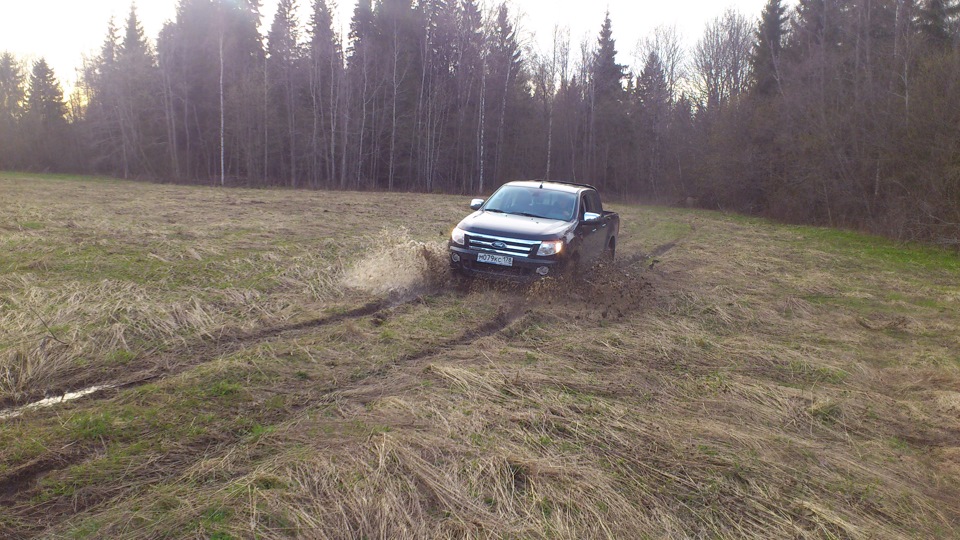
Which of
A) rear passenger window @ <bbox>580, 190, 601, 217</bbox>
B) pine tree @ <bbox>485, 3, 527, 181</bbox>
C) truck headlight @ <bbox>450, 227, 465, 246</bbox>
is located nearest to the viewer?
truck headlight @ <bbox>450, 227, 465, 246</bbox>

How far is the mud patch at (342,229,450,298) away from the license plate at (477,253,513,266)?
2.07ft

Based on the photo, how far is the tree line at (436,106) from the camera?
32000 millimetres

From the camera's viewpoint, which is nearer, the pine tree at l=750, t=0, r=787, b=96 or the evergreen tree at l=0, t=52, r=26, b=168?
the pine tree at l=750, t=0, r=787, b=96

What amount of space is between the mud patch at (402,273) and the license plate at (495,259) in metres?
0.63

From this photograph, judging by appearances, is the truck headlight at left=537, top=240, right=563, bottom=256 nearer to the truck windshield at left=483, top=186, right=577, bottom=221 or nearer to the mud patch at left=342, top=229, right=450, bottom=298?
the truck windshield at left=483, top=186, right=577, bottom=221

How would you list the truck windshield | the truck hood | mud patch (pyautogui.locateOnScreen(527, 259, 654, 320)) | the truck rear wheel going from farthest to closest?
the truck rear wheel, the truck windshield, the truck hood, mud patch (pyautogui.locateOnScreen(527, 259, 654, 320))

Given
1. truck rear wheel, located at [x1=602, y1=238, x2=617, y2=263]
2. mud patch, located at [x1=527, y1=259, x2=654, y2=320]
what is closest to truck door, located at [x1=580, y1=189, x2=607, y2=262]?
truck rear wheel, located at [x1=602, y1=238, x2=617, y2=263]

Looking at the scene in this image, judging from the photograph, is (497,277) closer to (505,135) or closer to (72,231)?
(72,231)

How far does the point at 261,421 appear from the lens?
4.16 metres

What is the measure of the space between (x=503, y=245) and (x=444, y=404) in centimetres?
395

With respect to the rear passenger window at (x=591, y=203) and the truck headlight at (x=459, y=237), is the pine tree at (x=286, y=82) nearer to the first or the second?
the rear passenger window at (x=591, y=203)

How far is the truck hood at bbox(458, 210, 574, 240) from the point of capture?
27.0 ft

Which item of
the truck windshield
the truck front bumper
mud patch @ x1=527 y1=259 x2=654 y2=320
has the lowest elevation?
mud patch @ x1=527 y1=259 x2=654 y2=320

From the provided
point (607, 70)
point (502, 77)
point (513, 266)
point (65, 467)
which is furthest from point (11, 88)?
point (65, 467)
